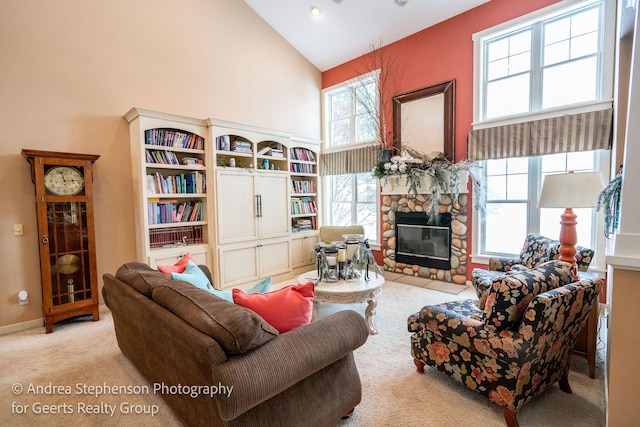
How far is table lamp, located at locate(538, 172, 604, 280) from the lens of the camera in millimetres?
2209

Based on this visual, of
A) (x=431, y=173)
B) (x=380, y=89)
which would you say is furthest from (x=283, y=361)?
(x=380, y=89)

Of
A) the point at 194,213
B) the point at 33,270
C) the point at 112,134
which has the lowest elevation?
the point at 33,270

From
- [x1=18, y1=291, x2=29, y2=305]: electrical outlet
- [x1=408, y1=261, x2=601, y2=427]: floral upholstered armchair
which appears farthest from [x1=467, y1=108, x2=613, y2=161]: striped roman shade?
[x1=18, y1=291, x2=29, y2=305]: electrical outlet

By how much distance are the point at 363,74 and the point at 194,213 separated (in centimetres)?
366

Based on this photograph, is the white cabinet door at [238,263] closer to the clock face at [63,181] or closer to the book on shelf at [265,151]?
the book on shelf at [265,151]

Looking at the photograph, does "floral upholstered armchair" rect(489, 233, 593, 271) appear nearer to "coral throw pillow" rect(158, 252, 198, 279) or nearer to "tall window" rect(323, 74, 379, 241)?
"tall window" rect(323, 74, 379, 241)

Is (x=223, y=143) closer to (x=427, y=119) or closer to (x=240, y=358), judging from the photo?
(x=427, y=119)

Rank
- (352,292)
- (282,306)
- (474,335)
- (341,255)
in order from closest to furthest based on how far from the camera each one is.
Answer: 1. (282,306)
2. (474,335)
3. (352,292)
4. (341,255)

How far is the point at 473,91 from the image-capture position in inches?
161

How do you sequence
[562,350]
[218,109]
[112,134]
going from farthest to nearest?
1. [218,109]
2. [112,134]
3. [562,350]

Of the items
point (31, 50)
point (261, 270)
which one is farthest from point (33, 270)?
point (261, 270)

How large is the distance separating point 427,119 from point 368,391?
3.89 metres

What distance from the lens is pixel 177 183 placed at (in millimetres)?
3988

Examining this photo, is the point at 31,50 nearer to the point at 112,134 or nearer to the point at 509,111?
the point at 112,134
